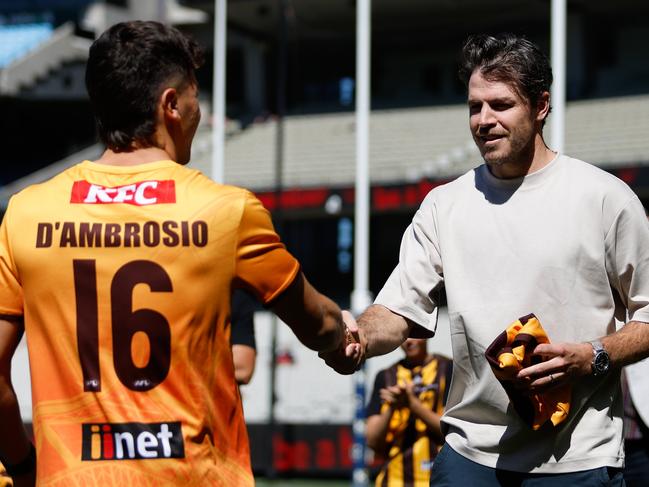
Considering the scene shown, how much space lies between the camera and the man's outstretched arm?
3.52 m

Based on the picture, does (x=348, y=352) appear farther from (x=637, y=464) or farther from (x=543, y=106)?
(x=637, y=464)

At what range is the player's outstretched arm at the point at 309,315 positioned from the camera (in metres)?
2.94

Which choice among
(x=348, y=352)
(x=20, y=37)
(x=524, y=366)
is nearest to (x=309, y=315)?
(x=348, y=352)

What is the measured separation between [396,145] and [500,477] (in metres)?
16.9

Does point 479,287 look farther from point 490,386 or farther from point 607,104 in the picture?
point 607,104

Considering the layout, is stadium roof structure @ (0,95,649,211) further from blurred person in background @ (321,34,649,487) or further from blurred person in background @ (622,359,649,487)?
blurred person in background @ (321,34,649,487)

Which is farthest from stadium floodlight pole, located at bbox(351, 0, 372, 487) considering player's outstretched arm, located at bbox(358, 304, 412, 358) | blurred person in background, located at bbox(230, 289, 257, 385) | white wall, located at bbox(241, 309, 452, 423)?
player's outstretched arm, located at bbox(358, 304, 412, 358)

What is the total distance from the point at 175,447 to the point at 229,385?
0.68ft

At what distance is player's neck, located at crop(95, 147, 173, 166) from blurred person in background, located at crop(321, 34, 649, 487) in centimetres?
85

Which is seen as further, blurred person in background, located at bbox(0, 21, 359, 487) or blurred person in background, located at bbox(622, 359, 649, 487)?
blurred person in background, located at bbox(622, 359, 649, 487)

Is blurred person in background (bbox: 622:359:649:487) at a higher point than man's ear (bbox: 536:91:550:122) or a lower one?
lower

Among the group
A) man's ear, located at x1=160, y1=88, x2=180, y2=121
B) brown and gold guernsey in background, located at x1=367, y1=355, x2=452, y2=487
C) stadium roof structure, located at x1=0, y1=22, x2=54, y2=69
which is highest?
stadium roof structure, located at x1=0, y1=22, x2=54, y2=69

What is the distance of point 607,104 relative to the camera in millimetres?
20438

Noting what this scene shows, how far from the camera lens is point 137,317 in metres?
2.83
